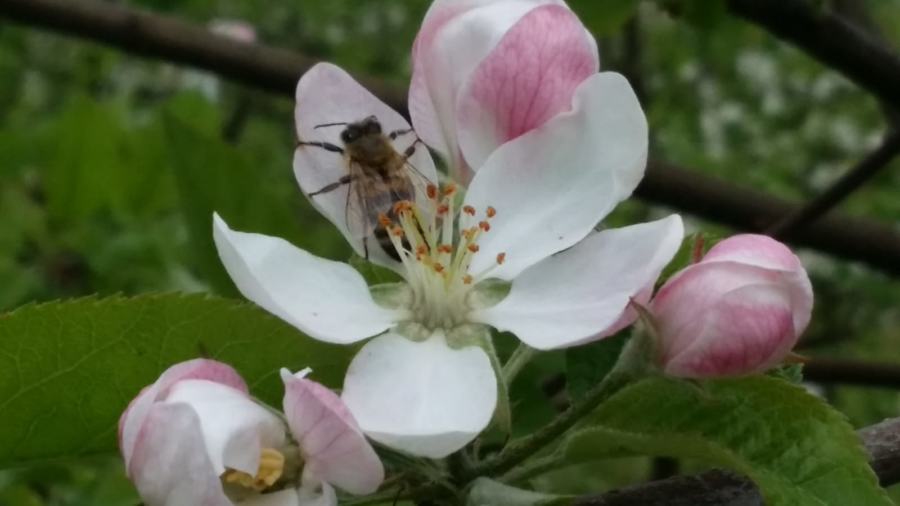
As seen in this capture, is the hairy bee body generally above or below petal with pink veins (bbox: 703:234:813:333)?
below

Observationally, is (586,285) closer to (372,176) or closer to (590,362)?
(590,362)

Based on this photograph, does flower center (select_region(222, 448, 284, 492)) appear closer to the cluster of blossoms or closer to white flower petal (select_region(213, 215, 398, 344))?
the cluster of blossoms

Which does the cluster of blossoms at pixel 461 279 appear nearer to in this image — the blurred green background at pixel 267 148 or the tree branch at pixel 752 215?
the blurred green background at pixel 267 148

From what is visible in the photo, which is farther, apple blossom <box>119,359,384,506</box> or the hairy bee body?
the hairy bee body

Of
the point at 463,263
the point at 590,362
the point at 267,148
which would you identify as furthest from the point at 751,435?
the point at 267,148

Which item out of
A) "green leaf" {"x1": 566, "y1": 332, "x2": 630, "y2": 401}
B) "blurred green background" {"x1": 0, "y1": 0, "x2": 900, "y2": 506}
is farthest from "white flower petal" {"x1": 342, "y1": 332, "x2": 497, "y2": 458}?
"blurred green background" {"x1": 0, "y1": 0, "x2": 900, "y2": 506}
